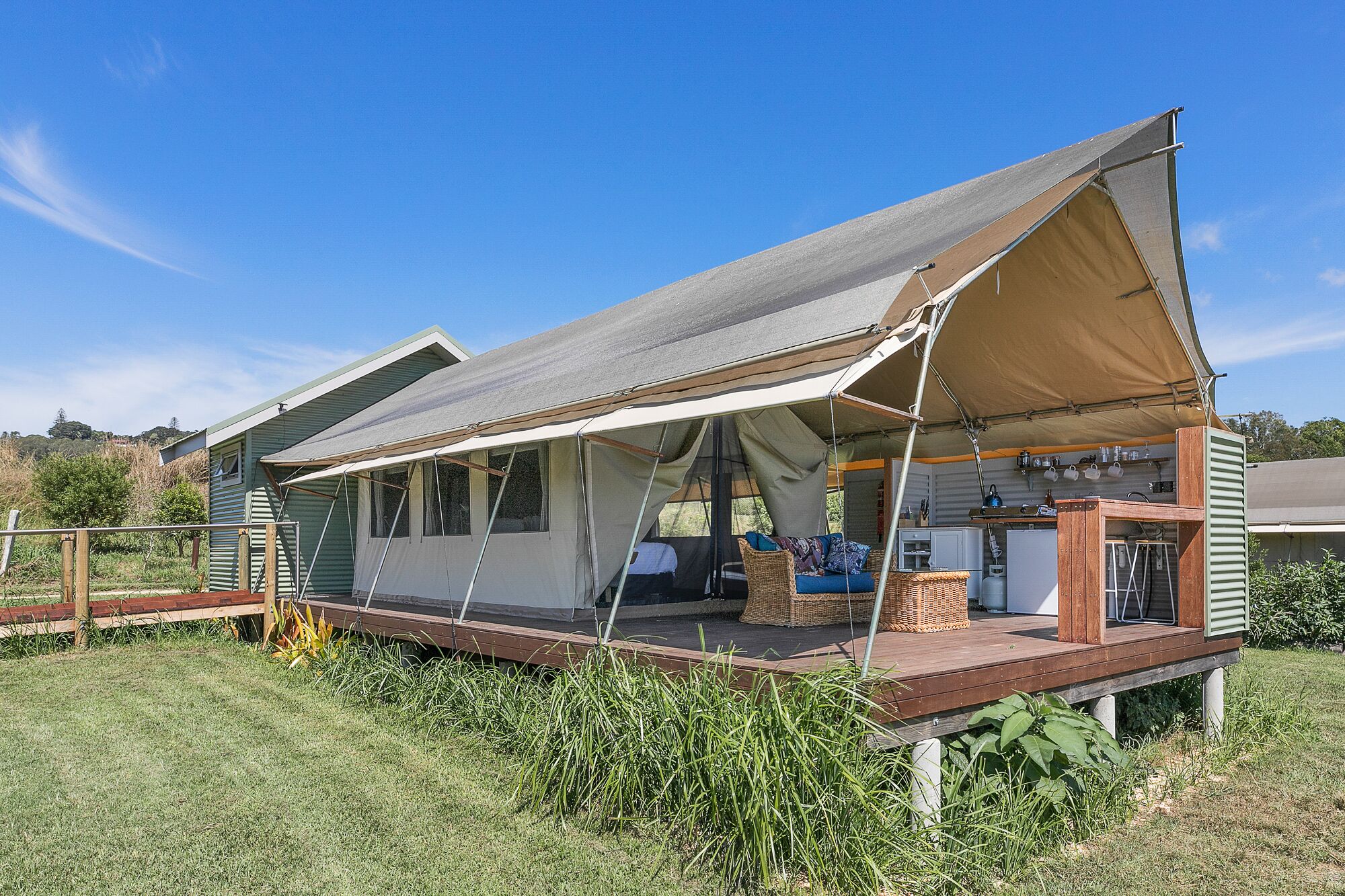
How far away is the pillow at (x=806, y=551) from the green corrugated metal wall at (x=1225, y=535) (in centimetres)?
265

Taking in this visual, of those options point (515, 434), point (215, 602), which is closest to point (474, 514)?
point (515, 434)

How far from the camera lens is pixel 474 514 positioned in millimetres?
8344

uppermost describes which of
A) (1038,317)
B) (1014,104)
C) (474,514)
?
(1014,104)

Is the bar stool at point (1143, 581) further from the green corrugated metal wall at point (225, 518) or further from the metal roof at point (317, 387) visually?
the green corrugated metal wall at point (225, 518)

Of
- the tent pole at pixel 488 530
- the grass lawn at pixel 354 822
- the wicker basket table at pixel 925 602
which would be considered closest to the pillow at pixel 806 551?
the wicker basket table at pixel 925 602

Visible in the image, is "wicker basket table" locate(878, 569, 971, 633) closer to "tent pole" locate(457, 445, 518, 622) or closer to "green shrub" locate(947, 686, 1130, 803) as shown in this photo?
"green shrub" locate(947, 686, 1130, 803)

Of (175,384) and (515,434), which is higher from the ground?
(175,384)

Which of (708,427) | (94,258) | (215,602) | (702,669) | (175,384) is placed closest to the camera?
(702,669)

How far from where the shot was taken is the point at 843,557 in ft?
22.6

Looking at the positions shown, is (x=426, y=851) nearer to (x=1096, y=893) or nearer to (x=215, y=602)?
(x=1096, y=893)

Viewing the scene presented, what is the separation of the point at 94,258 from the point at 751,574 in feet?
55.8

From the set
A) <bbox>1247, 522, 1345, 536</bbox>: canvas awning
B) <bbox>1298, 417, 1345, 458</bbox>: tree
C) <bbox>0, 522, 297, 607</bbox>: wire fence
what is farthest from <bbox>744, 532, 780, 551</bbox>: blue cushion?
<bbox>1298, 417, 1345, 458</bbox>: tree

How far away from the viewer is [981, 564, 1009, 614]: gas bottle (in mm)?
7512

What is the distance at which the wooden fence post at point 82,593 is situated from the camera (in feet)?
29.7
